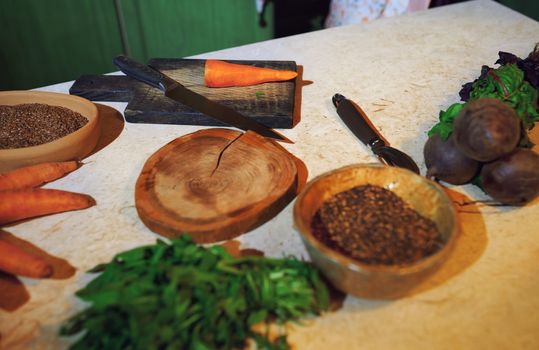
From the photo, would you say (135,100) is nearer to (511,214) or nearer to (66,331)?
(66,331)

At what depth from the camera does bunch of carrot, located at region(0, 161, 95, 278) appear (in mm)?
925

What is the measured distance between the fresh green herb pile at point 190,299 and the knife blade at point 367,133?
1.65 ft

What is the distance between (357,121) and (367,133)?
0.21 feet

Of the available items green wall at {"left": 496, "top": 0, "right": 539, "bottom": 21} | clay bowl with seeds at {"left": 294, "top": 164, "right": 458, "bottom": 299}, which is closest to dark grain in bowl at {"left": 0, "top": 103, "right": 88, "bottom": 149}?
clay bowl with seeds at {"left": 294, "top": 164, "right": 458, "bottom": 299}

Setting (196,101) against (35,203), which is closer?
(35,203)

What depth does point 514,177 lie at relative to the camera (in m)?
1.04

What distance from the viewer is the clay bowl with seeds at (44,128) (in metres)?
1.17

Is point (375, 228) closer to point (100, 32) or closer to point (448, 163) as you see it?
point (448, 163)

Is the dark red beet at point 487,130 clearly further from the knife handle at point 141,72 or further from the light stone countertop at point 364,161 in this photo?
the knife handle at point 141,72

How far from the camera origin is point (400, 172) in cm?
100

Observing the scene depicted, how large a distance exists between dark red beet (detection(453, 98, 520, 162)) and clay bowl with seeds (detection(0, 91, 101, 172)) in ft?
3.29

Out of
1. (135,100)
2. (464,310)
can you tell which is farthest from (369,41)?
(464,310)

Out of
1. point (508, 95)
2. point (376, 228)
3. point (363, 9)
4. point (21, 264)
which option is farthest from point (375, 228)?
point (363, 9)

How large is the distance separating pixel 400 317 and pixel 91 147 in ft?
3.20
